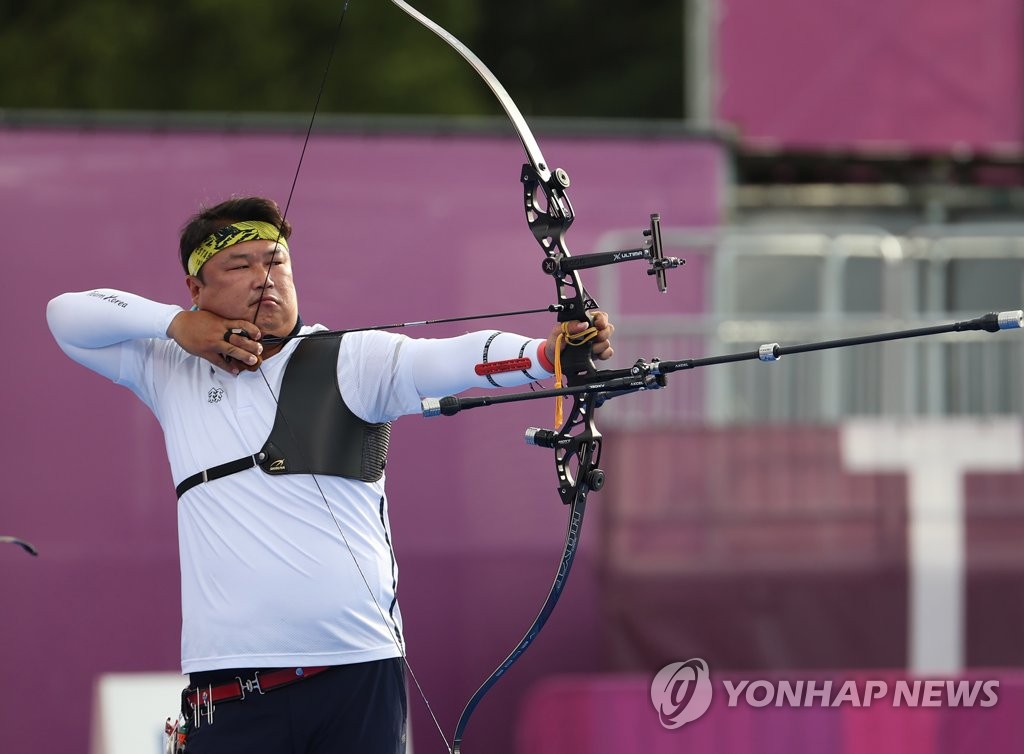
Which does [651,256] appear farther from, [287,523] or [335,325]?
[335,325]

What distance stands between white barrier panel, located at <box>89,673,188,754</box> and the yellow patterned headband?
7.13ft

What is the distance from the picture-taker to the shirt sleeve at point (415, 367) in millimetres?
2303

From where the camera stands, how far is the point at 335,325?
4.64 metres

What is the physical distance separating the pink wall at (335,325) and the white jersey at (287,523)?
207cm

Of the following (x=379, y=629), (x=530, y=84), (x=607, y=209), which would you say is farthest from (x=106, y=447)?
(x=530, y=84)

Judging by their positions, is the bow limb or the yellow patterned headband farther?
the yellow patterned headband

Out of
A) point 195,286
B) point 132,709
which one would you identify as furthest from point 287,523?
point 132,709

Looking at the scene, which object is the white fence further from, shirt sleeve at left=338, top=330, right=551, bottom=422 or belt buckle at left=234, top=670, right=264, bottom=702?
belt buckle at left=234, top=670, right=264, bottom=702

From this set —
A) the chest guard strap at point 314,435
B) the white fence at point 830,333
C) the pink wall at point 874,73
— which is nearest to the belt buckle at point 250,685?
the chest guard strap at point 314,435

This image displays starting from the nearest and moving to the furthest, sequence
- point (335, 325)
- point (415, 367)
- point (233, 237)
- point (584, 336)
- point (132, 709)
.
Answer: point (584, 336) → point (415, 367) → point (233, 237) → point (132, 709) → point (335, 325)

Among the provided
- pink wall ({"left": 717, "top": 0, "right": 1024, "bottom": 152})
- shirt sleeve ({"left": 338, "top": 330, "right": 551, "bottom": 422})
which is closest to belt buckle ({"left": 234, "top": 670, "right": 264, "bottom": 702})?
shirt sleeve ({"left": 338, "top": 330, "right": 551, "bottom": 422})

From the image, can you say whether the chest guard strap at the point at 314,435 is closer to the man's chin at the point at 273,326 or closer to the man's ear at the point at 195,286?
the man's chin at the point at 273,326

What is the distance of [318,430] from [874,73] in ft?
13.5

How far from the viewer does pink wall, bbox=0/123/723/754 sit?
179 inches
